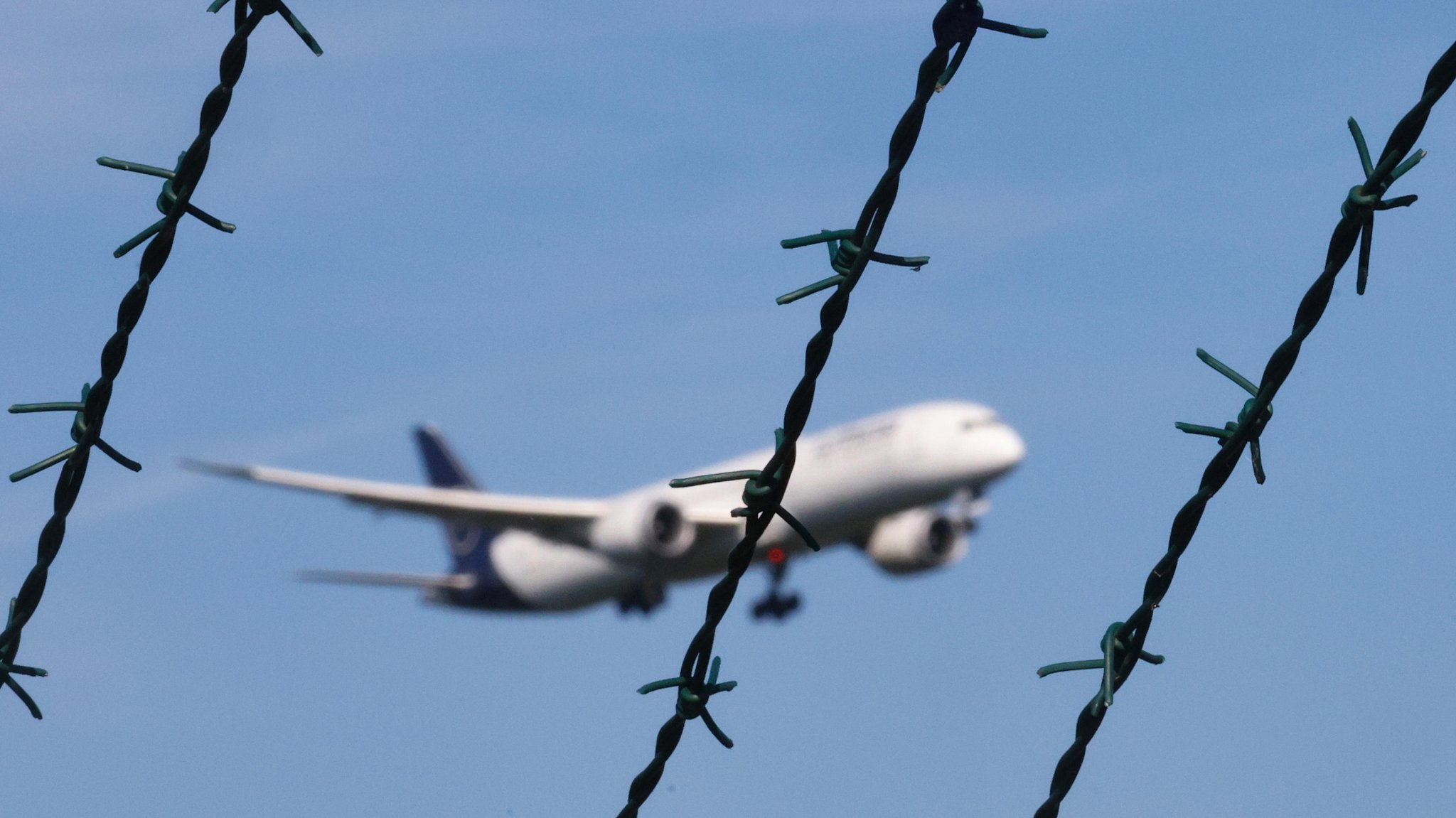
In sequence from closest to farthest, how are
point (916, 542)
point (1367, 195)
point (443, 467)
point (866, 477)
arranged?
point (1367, 195) → point (866, 477) → point (916, 542) → point (443, 467)

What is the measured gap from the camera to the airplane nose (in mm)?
33031

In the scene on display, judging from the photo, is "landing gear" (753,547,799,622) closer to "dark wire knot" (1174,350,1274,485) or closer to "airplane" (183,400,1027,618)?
"airplane" (183,400,1027,618)

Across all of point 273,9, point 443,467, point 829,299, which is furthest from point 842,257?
point 443,467

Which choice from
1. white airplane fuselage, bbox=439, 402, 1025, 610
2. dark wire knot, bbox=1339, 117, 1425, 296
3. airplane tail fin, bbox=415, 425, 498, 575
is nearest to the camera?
dark wire knot, bbox=1339, 117, 1425, 296

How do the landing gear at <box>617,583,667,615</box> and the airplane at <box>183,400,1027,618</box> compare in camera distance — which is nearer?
the airplane at <box>183,400,1027,618</box>

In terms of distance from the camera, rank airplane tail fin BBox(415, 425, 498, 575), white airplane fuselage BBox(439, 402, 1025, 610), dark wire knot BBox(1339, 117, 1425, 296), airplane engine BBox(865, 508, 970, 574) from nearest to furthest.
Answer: dark wire knot BBox(1339, 117, 1425, 296)
white airplane fuselage BBox(439, 402, 1025, 610)
airplane engine BBox(865, 508, 970, 574)
airplane tail fin BBox(415, 425, 498, 575)

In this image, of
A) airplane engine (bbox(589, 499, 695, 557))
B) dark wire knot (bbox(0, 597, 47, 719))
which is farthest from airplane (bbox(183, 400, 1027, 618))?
dark wire knot (bbox(0, 597, 47, 719))

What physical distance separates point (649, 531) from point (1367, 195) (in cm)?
3174

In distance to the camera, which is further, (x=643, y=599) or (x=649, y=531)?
(x=643, y=599)

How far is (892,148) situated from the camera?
1.89 metres

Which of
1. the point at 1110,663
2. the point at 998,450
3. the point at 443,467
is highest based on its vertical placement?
the point at 443,467

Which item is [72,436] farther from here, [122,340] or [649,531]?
[649,531]

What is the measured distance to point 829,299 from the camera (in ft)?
6.25

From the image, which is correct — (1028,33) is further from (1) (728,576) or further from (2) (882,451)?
(2) (882,451)
